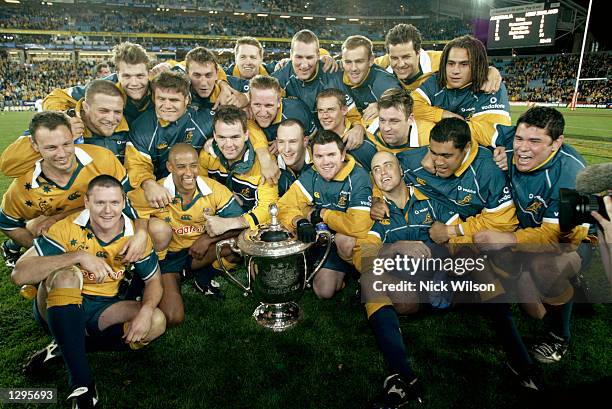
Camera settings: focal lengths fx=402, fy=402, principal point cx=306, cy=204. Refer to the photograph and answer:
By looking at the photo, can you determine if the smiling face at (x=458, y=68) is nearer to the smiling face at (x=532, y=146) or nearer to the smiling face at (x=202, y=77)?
the smiling face at (x=532, y=146)

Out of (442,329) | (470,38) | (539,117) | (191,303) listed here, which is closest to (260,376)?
(191,303)

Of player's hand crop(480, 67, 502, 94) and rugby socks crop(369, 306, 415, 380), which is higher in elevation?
player's hand crop(480, 67, 502, 94)

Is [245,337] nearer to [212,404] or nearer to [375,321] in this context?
[212,404]

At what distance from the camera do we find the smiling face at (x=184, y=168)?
337cm

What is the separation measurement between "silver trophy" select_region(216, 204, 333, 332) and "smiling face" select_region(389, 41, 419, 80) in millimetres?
2537

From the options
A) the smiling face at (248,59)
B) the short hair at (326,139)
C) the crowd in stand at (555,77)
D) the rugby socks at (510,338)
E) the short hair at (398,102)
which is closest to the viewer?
the rugby socks at (510,338)

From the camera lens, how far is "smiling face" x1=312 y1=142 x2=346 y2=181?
3342 mm

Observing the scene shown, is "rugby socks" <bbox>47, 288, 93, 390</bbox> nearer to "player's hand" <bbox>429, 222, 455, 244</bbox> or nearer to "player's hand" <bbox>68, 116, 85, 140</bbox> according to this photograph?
"player's hand" <bbox>68, 116, 85, 140</bbox>

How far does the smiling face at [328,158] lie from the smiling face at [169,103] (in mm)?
1466

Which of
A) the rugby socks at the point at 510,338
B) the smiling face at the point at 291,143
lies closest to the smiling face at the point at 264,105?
the smiling face at the point at 291,143

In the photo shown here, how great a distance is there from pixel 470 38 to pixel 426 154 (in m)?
1.54

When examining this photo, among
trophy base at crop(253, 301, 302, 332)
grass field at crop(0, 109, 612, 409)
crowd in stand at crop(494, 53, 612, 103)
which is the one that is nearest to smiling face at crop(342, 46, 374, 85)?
grass field at crop(0, 109, 612, 409)

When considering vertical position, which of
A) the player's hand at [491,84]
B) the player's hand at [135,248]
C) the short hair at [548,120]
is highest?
the player's hand at [491,84]

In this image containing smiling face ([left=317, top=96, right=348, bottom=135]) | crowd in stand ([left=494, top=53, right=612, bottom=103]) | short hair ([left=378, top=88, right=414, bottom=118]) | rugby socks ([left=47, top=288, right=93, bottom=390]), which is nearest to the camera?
rugby socks ([left=47, top=288, right=93, bottom=390])
